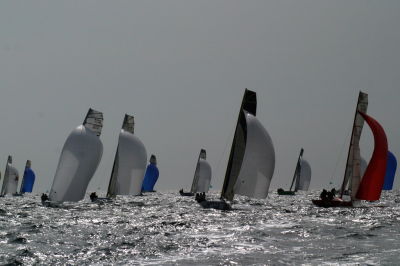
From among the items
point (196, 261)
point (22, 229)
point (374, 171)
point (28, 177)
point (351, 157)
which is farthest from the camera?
point (28, 177)

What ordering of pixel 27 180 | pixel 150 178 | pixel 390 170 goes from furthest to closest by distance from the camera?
pixel 27 180, pixel 150 178, pixel 390 170

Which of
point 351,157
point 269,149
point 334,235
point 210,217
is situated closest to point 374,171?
point 351,157

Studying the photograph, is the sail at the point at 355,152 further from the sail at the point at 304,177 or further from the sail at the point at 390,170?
the sail at the point at 304,177

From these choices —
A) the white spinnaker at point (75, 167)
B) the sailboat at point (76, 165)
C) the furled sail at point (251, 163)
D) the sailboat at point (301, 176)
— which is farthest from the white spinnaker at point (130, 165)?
the sailboat at point (301, 176)

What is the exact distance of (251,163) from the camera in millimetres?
41594

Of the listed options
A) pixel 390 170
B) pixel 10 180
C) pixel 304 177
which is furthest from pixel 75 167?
pixel 304 177

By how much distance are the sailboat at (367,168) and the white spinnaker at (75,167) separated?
18.2m

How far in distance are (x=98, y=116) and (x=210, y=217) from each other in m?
19.3

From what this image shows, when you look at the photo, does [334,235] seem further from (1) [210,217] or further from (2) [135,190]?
(2) [135,190]

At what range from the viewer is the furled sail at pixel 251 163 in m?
41.4

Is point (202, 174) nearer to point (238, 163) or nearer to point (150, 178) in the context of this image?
point (150, 178)

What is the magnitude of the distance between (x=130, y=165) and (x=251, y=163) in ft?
57.2

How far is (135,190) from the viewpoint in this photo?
56.2m

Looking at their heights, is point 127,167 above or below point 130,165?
below
